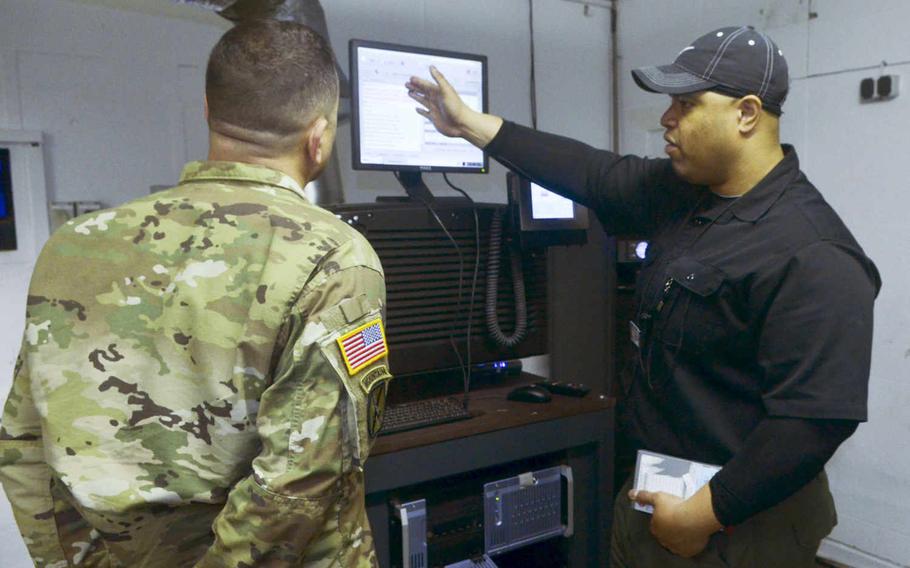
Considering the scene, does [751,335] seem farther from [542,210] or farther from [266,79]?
[266,79]

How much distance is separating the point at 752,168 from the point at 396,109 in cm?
92

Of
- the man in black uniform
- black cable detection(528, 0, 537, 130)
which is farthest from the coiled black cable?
black cable detection(528, 0, 537, 130)

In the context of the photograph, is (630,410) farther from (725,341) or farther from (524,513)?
(524,513)

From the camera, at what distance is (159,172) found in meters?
1.86

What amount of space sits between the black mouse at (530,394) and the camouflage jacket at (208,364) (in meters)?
0.90

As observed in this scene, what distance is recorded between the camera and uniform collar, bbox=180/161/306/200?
3.08ft

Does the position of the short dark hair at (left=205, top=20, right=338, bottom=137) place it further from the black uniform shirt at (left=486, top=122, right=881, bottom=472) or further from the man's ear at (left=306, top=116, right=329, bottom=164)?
the black uniform shirt at (left=486, top=122, right=881, bottom=472)

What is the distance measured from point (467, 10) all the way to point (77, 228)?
72.6 inches

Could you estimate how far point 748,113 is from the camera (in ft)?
3.91

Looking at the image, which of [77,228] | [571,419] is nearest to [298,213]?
[77,228]

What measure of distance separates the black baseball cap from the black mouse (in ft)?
2.79

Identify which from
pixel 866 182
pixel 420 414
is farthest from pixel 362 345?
pixel 866 182

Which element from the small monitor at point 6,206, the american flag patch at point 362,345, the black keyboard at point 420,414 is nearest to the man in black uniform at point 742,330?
the black keyboard at point 420,414

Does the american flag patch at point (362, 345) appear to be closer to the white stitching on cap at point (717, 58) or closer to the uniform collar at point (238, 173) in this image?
the uniform collar at point (238, 173)
